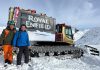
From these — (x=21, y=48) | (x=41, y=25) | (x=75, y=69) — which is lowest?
(x=75, y=69)

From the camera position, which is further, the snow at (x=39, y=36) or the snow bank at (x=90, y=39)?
the snow bank at (x=90, y=39)

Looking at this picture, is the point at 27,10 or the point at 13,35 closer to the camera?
the point at 13,35

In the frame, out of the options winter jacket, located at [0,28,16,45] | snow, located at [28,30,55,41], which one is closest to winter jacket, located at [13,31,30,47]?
winter jacket, located at [0,28,16,45]

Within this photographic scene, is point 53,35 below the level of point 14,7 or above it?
below

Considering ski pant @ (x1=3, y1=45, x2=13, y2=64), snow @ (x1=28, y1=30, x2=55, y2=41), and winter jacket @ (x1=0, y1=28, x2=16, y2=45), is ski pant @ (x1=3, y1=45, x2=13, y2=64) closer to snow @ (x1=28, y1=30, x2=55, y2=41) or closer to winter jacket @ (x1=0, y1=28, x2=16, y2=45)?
winter jacket @ (x1=0, y1=28, x2=16, y2=45)

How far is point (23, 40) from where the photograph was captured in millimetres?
12914

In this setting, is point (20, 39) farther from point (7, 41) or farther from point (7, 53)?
point (7, 53)

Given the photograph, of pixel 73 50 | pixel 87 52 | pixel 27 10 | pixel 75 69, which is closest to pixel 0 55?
pixel 27 10

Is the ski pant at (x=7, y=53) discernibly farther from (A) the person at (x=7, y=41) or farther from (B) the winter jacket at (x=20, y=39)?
(B) the winter jacket at (x=20, y=39)

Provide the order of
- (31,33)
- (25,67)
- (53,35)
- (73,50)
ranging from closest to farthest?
(25,67)
(31,33)
(53,35)
(73,50)

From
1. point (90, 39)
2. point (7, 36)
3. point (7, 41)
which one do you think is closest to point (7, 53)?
point (7, 41)

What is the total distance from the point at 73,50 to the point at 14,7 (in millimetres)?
6474

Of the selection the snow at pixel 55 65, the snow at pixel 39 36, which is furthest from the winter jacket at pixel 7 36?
the snow at pixel 39 36

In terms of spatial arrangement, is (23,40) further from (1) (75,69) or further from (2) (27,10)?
(2) (27,10)
